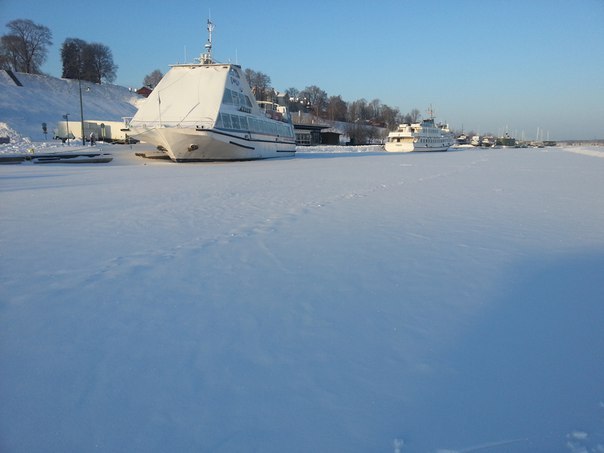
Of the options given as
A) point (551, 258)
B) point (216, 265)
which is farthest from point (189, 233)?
point (551, 258)

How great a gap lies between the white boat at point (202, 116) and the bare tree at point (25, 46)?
65.7m

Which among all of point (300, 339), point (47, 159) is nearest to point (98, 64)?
point (47, 159)

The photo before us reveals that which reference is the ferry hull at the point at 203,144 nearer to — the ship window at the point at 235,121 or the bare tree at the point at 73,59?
the ship window at the point at 235,121

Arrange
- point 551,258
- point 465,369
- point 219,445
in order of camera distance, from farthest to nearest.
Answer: point 551,258, point 465,369, point 219,445

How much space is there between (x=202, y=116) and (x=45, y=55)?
9484 cm

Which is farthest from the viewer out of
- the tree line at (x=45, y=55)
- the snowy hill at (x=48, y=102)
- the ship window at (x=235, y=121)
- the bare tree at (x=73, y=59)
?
the bare tree at (x=73, y=59)

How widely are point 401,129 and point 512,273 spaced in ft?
214

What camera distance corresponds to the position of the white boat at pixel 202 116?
24891 millimetres

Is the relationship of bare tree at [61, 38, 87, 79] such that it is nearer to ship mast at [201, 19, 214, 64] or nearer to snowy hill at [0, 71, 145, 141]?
snowy hill at [0, 71, 145, 141]

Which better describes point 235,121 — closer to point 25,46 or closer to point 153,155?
point 153,155

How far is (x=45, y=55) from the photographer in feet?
309

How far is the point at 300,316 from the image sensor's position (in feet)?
12.4

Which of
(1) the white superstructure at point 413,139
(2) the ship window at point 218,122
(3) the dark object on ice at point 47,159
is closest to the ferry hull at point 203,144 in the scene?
(2) the ship window at point 218,122

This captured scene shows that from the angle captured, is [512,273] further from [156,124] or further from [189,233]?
[156,124]
